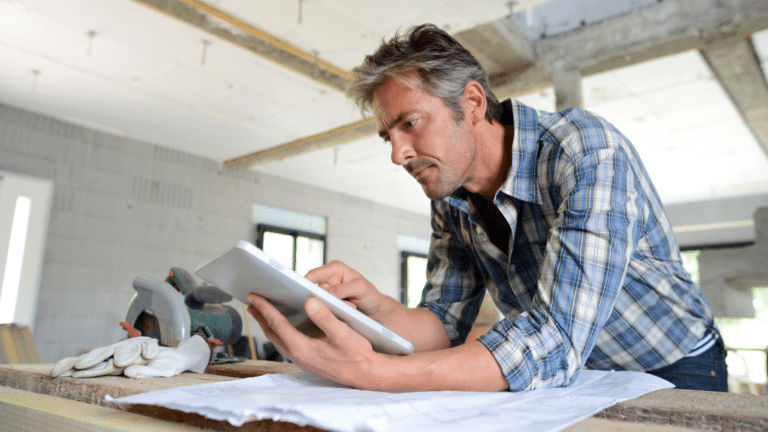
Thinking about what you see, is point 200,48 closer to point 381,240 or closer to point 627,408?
point 627,408

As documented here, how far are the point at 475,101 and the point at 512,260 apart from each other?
357mm

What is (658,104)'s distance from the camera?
16.2 ft

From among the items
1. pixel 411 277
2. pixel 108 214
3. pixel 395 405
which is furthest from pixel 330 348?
pixel 411 277

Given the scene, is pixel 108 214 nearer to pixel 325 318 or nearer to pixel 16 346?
pixel 16 346

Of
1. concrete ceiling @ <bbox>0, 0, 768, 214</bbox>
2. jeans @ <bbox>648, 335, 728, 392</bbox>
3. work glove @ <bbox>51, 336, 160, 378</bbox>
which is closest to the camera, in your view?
work glove @ <bbox>51, 336, 160, 378</bbox>

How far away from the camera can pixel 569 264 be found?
0.75 m

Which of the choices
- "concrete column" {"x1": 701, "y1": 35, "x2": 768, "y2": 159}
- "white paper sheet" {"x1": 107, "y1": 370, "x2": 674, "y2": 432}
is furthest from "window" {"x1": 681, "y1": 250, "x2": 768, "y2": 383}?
"white paper sheet" {"x1": 107, "y1": 370, "x2": 674, "y2": 432}

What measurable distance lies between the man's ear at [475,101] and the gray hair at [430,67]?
2 cm

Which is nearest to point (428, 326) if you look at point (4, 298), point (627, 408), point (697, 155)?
point (627, 408)

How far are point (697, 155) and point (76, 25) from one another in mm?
6815

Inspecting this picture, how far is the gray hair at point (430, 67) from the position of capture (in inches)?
41.4

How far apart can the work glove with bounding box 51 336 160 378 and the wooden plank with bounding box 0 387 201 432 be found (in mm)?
105

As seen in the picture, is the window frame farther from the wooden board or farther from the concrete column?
the concrete column

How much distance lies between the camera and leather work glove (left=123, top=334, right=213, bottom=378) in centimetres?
92
